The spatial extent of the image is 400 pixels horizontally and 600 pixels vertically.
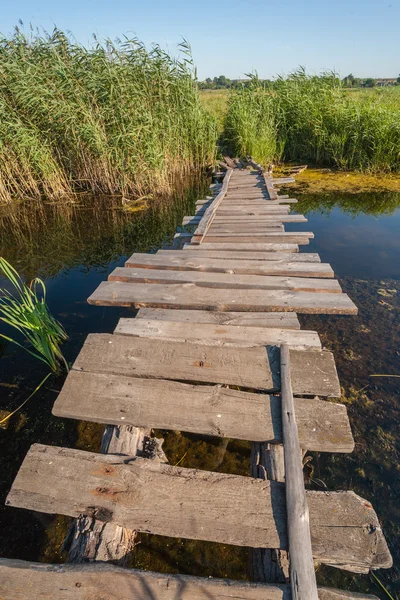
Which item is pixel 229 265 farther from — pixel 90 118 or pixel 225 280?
pixel 90 118

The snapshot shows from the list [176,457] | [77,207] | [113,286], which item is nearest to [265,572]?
[176,457]

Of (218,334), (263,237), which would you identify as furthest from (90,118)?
(218,334)

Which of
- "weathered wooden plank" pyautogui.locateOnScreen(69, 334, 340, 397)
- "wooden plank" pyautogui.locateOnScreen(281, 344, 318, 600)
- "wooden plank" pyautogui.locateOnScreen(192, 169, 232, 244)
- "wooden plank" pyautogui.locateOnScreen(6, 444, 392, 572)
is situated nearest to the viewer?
"wooden plank" pyautogui.locateOnScreen(281, 344, 318, 600)

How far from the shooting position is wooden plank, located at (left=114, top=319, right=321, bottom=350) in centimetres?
230

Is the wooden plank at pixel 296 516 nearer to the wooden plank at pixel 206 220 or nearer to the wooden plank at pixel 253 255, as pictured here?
the wooden plank at pixel 253 255

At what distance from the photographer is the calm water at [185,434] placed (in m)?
1.85

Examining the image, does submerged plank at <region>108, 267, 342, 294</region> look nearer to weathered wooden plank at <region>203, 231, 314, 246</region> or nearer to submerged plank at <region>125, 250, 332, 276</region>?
submerged plank at <region>125, 250, 332, 276</region>

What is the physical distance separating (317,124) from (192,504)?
30.5 feet

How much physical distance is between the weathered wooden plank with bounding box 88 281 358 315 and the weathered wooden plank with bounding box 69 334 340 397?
61cm

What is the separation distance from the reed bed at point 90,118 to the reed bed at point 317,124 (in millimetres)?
1763

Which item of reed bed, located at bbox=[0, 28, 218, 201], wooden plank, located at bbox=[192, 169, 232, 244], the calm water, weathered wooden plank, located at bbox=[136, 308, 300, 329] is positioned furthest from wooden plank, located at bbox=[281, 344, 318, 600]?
reed bed, located at bbox=[0, 28, 218, 201]

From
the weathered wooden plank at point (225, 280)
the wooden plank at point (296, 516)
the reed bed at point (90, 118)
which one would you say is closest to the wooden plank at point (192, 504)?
the wooden plank at point (296, 516)

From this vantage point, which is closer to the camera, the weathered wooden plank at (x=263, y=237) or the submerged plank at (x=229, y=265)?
the submerged plank at (x=229, y=265)

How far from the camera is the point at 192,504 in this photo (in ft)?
4.73
